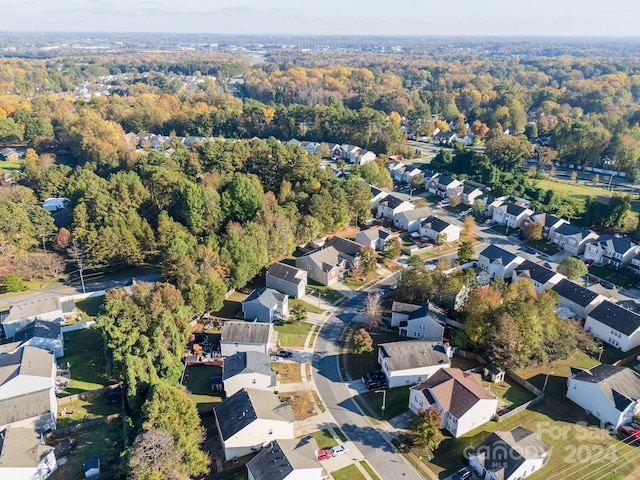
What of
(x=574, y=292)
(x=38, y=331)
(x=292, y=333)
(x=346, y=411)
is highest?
(x=574, y=292)

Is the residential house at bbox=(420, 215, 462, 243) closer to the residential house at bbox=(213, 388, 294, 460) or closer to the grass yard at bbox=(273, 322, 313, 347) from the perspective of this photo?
the grass yard at bbox=(273, 322, 313, 347)

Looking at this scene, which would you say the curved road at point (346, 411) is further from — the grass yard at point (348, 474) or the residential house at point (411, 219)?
the residential house at point (411, 219)

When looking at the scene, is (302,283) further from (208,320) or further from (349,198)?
(349,198)

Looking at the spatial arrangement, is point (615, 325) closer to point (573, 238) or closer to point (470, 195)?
point (573, 238)

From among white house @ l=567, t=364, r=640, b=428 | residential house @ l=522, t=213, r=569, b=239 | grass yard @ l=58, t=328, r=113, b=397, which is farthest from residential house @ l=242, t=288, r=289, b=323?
residential house @ l=522, t=213, r=569, b=239

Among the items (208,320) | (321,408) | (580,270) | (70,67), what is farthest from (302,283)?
(70,67)

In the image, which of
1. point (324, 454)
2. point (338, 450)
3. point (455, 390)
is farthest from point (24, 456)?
point (455, 390)
